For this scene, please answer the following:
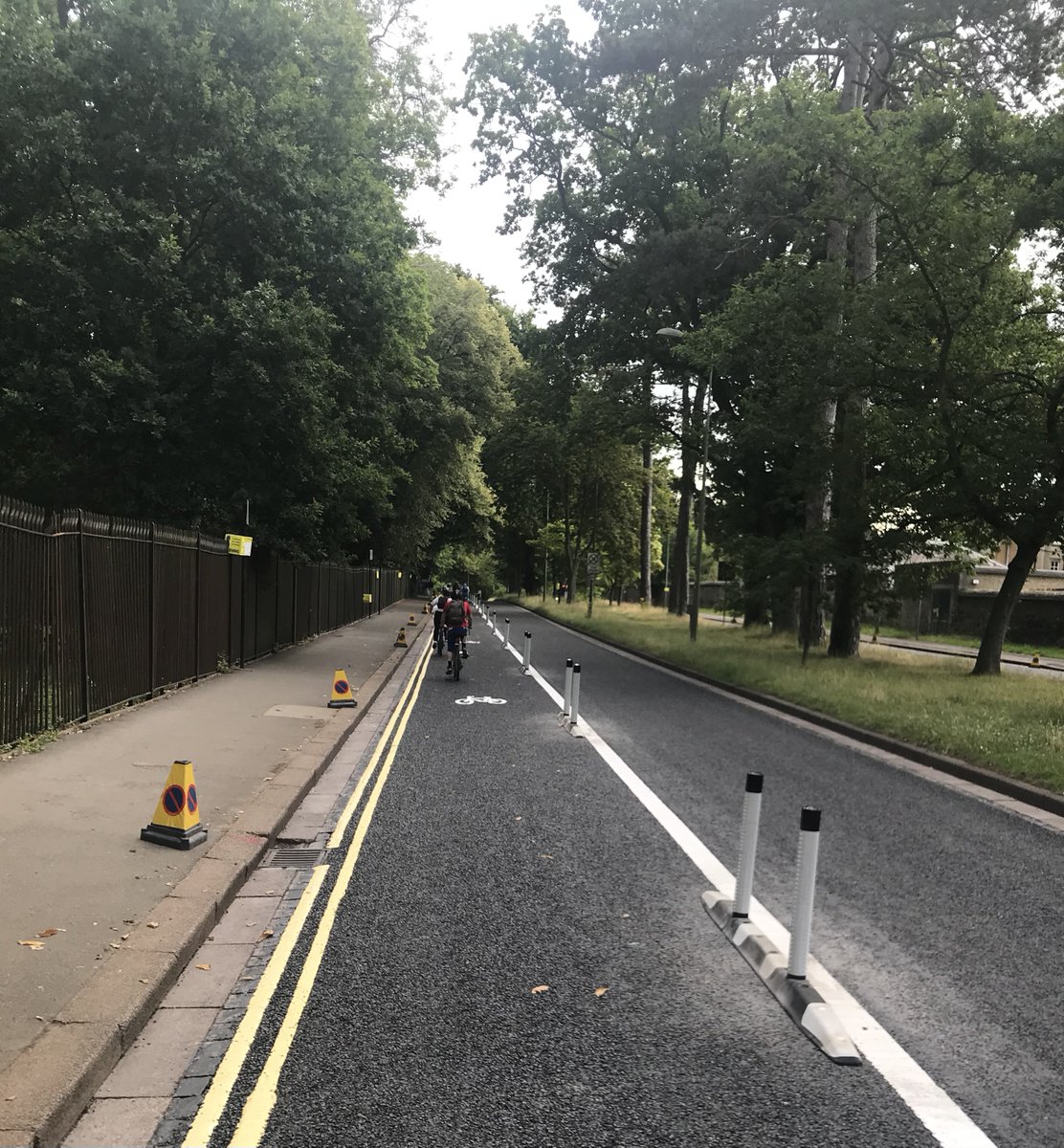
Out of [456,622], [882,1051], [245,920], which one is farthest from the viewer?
[456,622]

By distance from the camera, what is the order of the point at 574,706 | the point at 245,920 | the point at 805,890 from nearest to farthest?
the point at 805,890 < the point at 245,920 < the point at 574,706

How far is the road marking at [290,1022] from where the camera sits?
3.00 m

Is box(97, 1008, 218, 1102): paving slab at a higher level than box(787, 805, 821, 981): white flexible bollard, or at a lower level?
lower

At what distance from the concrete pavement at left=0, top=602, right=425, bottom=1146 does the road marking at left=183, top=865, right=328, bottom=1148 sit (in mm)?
393

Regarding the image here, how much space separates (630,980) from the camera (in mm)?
4195

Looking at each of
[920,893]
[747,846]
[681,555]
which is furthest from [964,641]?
[747,846]

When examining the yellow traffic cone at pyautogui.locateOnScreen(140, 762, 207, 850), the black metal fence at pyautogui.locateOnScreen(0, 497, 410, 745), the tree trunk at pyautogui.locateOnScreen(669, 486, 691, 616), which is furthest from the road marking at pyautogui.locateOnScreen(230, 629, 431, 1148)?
the tree trunk at pyautogui.locateOnScreen(669, 486, 691, 616)

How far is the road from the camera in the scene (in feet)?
10.2

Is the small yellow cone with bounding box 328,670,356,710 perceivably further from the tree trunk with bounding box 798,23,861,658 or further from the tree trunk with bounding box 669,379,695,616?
the tree trunk with bounding box 669,379,695,616

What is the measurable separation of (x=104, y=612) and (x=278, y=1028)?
7.79 metres

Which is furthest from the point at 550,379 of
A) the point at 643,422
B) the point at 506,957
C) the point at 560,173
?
the point at 506,957

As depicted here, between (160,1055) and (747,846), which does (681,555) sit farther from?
(160,1055)

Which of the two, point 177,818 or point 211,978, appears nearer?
point 211,978

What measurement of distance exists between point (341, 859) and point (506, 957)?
6.51ft
